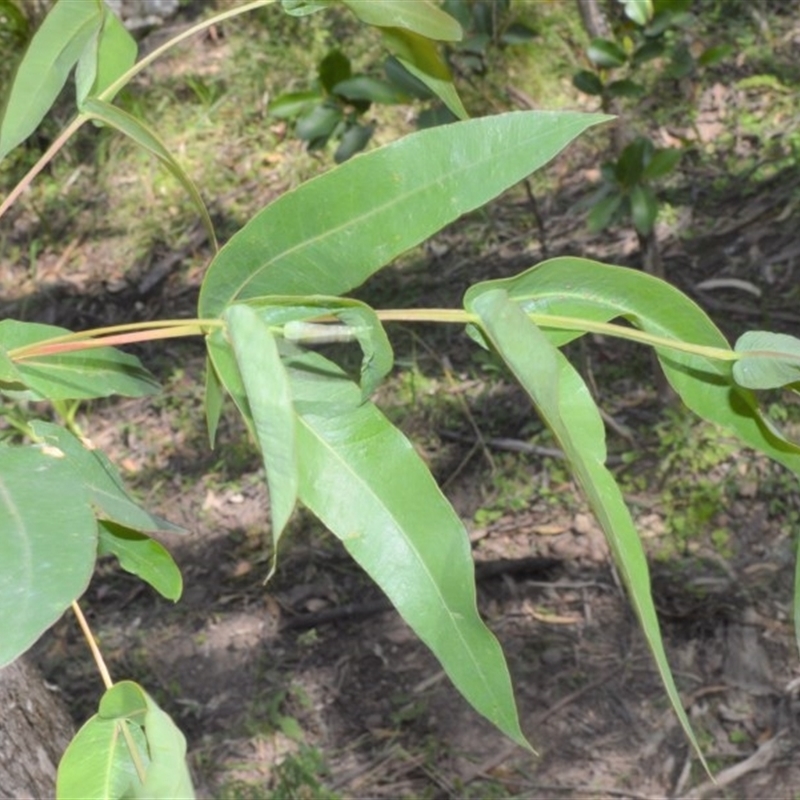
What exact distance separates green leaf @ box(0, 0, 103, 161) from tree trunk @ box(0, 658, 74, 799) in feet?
1.91

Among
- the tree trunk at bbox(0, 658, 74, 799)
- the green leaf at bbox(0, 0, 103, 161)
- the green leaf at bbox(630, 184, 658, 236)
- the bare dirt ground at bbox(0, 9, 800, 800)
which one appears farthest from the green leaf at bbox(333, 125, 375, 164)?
the green leaf at bbox(0, 0, 103, 161)

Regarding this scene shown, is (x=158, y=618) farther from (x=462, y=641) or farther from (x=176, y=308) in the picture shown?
(x=462, y=641)

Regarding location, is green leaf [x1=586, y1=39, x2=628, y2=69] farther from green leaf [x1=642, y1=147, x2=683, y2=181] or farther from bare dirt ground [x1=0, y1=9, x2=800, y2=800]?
bare dirt ground [x1=0, y1=9, x2=800, y2=800]

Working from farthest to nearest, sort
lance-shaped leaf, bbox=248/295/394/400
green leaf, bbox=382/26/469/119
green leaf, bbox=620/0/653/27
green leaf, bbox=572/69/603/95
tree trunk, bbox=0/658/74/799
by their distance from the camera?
green leaf, bbox=572/69/603/95 → green leaf, bbox=620/0/653/27 → tree trunk, bbox=0/658/74/799 → green leaf, bbox=382/26/469/119 → lance-shaped leaf, bbox=248/295/394/400

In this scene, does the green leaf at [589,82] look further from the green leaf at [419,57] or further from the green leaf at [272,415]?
the green leaf at [272,415]

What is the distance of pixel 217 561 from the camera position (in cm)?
253

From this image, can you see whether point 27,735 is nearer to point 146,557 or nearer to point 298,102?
point 146,557

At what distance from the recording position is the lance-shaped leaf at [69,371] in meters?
0.93

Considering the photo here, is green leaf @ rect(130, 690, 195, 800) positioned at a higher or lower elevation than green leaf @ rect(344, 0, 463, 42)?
lower

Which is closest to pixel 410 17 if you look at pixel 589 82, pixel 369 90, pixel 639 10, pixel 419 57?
pixel 419 57

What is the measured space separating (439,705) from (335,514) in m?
1.44

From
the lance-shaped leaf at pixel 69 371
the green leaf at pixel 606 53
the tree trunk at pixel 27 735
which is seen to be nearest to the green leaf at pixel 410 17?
the lance-shaped leaf at pixel 69 371

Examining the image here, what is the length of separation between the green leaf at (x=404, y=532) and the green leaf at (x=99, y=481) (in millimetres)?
133

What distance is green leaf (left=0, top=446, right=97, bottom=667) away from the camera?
→ 26.2 inches
